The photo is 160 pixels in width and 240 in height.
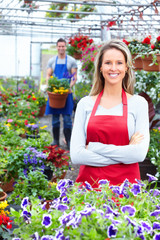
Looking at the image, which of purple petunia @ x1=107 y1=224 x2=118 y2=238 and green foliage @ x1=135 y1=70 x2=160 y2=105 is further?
green foliage @ x1=135 y1=70 x2=160 y2=105

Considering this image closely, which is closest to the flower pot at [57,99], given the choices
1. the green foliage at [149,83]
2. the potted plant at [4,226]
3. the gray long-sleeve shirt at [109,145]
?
the green foliage at [149,83]

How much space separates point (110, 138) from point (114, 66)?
38 cm

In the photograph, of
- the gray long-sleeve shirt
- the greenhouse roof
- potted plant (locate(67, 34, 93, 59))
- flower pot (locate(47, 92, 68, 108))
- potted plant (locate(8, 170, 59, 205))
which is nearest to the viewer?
the gray long-sleeve shirt

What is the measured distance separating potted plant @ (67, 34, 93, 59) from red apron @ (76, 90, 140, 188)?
Result: 208 inches

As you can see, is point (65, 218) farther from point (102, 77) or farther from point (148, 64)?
point (148, 64)

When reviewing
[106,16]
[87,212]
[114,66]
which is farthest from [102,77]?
[106,16]

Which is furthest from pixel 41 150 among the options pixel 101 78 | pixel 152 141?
pixel 101 78

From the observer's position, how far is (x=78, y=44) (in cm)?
735

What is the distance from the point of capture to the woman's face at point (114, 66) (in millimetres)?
2039

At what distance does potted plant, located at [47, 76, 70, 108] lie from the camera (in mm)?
5484

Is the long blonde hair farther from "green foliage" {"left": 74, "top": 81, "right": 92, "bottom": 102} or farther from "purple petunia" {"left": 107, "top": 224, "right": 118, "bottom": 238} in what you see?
"green foliage" {"left": 74, "top": 81, "right": 92, "bottom": 102}

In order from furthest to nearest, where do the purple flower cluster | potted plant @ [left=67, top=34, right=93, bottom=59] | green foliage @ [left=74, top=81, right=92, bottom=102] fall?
green foliage @ [left=74, top=81, right=92, bottom=102], potted plant @ [left=67, top=34, right=93, bottom=59], the purple flower cluster

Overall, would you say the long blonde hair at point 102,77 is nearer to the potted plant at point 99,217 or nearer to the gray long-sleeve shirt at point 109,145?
the gray long-sleeve shirt at point 109,145

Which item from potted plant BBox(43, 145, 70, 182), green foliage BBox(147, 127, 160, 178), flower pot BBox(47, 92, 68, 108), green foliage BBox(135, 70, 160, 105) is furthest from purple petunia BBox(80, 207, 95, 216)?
green foliage BBox(135, 70, 160, 105)
